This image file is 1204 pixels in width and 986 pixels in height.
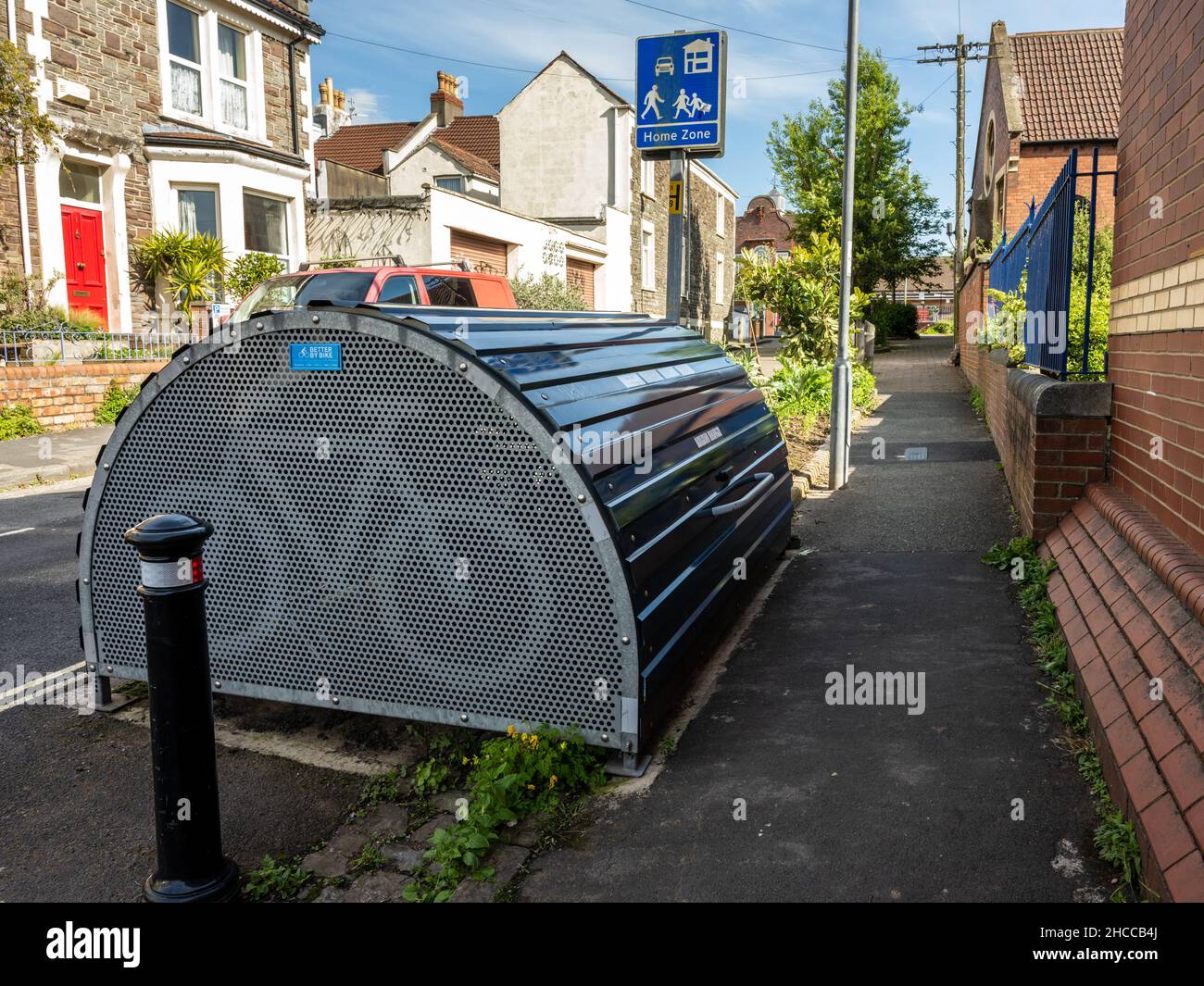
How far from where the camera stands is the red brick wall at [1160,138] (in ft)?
12.7

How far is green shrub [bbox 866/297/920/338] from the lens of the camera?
119 feet

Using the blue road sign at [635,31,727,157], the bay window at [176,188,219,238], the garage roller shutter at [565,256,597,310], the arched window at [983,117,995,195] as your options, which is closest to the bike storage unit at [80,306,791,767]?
the blue road sign at [635,31,727,157]

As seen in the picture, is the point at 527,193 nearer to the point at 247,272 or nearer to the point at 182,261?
the point at 247,272

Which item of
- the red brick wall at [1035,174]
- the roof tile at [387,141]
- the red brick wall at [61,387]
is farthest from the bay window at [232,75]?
the red brick wall at [1035,174]

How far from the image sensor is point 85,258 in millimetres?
17297

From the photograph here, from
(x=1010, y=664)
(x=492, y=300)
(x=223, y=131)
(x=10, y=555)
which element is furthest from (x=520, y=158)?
(x=1010, y=664)

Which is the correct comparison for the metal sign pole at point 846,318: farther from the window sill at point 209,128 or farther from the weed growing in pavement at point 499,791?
the window sill at point 209,128

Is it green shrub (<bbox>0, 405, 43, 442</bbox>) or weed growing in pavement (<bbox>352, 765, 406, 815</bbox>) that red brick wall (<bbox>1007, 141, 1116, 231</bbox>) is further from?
weed growing in pavement (<bbox>352, 765, 406, 815</bbox>)

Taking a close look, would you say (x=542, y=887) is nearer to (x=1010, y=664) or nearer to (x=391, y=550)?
(x=391, y=550)

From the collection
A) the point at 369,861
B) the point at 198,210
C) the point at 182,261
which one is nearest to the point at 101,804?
the point at 369,861

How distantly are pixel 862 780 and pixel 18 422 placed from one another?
13.1 meters

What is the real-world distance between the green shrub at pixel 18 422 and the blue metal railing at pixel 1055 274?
12200 millimetres

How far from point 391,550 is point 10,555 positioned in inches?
200
